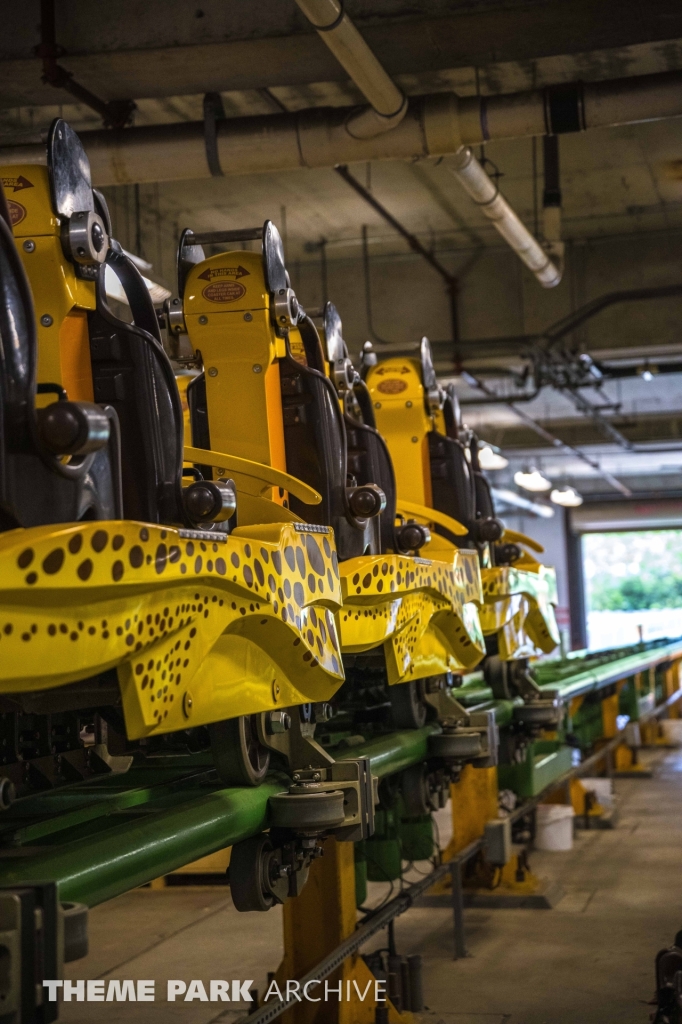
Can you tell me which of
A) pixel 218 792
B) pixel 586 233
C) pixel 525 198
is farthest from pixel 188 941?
pixel 586 233

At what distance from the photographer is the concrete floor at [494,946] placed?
16.1 ft

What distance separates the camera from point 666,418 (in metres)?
17.5

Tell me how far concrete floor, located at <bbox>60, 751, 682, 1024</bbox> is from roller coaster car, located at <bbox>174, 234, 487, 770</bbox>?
197 centimetres

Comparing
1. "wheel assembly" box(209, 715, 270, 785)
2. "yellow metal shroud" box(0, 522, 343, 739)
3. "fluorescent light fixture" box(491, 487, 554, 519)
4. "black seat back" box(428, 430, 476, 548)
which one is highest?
"fluorescent light fixture" box(491, 487, 554, 519)

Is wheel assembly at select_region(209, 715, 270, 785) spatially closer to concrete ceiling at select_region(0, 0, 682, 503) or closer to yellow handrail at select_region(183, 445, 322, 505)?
yellow handrail at select_region(183, 445, 322, 505)

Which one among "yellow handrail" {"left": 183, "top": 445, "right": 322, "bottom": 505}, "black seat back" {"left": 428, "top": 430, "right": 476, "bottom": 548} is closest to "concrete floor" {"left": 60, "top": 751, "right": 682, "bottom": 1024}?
"black seat back" {"left": 428, "top": 430, "right": 476, "bottom": 548}

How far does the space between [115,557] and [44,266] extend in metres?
0.78

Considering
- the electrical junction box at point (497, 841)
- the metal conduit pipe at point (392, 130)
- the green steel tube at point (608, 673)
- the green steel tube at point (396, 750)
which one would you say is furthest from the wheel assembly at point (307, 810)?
the green steel tube at point (608, 673)

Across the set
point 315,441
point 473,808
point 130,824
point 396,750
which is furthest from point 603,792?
point 130,824

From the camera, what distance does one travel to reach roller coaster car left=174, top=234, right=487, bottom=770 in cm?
360

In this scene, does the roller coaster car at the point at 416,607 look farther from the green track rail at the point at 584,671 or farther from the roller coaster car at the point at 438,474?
the green track rail at the point at 584,671

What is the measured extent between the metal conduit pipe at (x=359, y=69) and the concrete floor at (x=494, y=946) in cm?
387

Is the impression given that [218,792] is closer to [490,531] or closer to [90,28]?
[490,531]

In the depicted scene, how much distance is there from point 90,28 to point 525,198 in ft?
15.3
